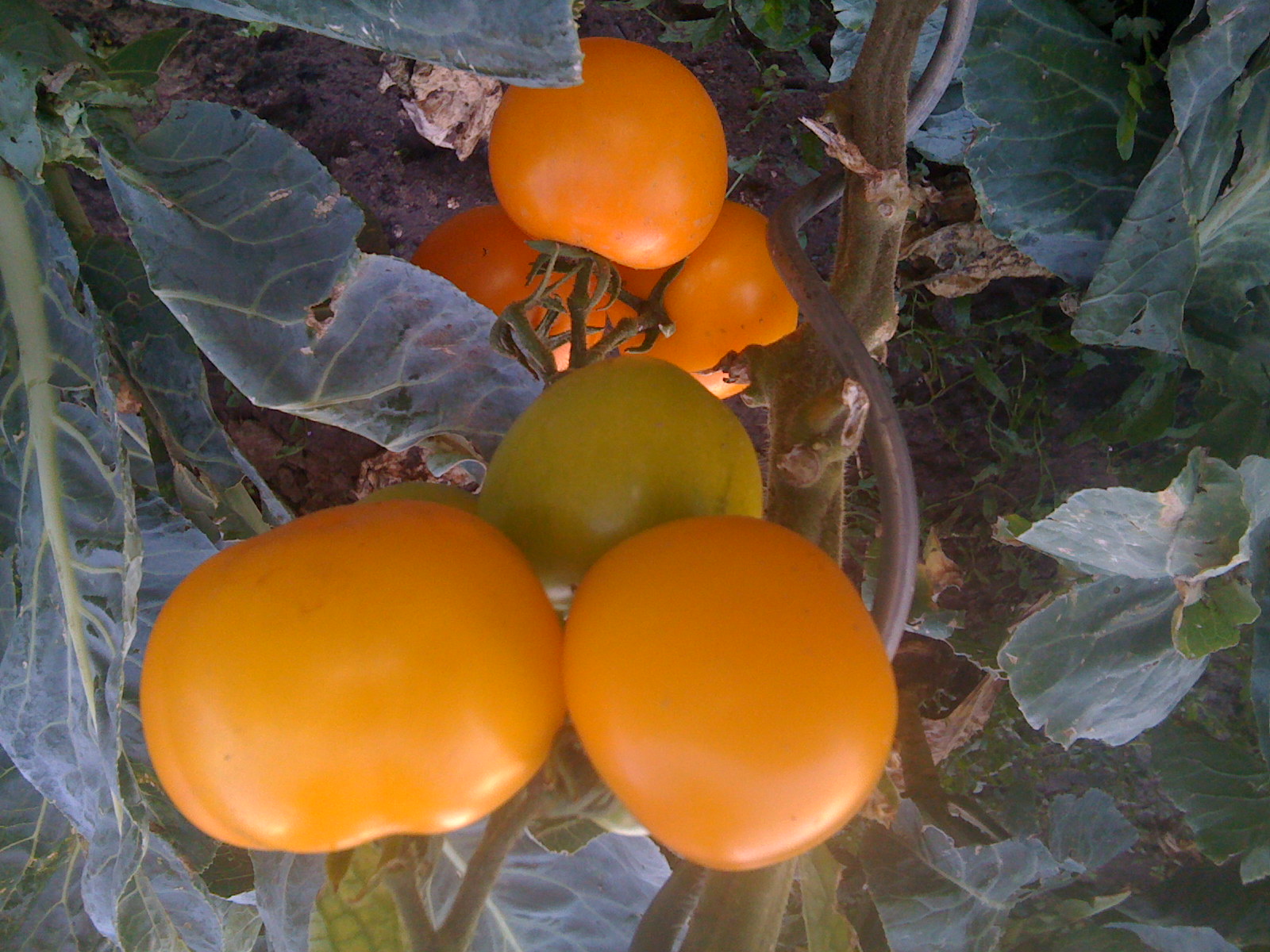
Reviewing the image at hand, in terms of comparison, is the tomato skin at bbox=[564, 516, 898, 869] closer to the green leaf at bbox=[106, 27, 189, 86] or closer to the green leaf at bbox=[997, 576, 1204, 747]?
the green leaf at bbox=[997, 576, 1204, 747]

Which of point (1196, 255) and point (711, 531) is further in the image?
point (1196, 255)

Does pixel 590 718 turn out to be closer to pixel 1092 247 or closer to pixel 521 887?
pixel 521 887

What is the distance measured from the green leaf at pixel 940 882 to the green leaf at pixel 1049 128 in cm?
63

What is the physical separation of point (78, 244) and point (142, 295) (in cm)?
10

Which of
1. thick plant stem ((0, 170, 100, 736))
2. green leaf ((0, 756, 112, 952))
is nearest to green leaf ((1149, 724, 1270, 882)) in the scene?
thick plant stem ((0, 170, 100, 736))

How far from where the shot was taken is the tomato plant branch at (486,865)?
20.3 inches

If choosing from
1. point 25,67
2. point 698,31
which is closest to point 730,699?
point 25,67

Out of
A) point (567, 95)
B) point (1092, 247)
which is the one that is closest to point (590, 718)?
point (567, 95)

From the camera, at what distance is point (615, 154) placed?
752mm

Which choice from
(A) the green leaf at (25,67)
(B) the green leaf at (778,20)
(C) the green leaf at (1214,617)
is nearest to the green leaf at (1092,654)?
(C) the green leaf at (1214,617)

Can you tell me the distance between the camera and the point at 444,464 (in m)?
0.92

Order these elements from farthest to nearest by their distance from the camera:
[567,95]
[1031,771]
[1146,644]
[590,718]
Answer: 1. [1031,771]
2. [1146,644]
3. [567,95]
4. [590,718]

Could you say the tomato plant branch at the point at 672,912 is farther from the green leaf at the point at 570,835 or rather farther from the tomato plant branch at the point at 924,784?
the tomato plant branch at the point at 924,784

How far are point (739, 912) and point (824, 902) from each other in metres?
0.13
